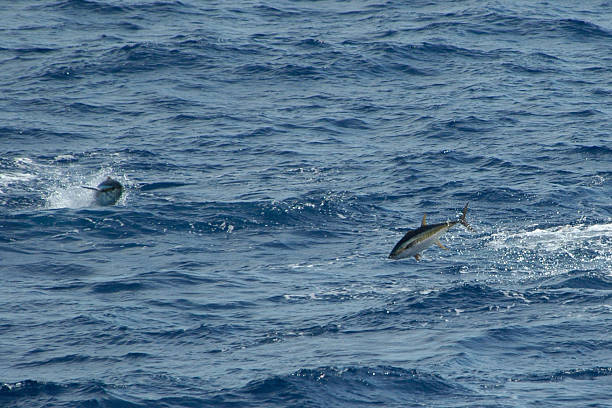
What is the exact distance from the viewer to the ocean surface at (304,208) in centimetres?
2000

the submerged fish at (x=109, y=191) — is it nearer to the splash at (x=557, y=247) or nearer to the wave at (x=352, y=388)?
the splash at (x=557, y=247)

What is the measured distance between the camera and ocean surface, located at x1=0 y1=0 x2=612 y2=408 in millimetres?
20000

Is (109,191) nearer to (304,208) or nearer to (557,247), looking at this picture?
(304,208)

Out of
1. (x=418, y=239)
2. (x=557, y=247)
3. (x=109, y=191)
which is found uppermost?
(x=418, y=239)

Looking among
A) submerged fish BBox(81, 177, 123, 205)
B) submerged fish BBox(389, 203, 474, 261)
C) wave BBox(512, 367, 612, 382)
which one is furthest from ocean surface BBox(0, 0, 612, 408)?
submerged fish BBox(389, 203, 474, 261)

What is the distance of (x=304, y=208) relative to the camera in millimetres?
30094

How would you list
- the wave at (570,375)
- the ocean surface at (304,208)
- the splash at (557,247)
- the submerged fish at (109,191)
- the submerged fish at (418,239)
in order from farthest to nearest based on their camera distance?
the submerged fish at (109,191) → the splash at (557,247) → the ocean surface at (304,208) → the wave at (570,375) → the submerged fish at (418,239)

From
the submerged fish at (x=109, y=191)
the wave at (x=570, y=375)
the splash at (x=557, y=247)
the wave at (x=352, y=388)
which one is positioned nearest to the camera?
the wave at (x=352, y=388)

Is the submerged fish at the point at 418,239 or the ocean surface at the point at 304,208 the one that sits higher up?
the submerged fish at the point at 418,239

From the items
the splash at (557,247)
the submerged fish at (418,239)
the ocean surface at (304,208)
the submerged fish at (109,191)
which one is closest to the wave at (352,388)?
the ocean surface at (304,208)

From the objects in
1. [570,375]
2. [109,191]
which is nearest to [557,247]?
[570,375]

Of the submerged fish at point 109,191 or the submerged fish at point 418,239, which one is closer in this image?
the submerged fish at point 418,239

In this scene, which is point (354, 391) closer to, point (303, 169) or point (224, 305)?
point (224, 305)

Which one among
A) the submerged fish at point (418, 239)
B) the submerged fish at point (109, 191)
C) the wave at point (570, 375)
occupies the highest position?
the submerged fish at point (418, 239)
